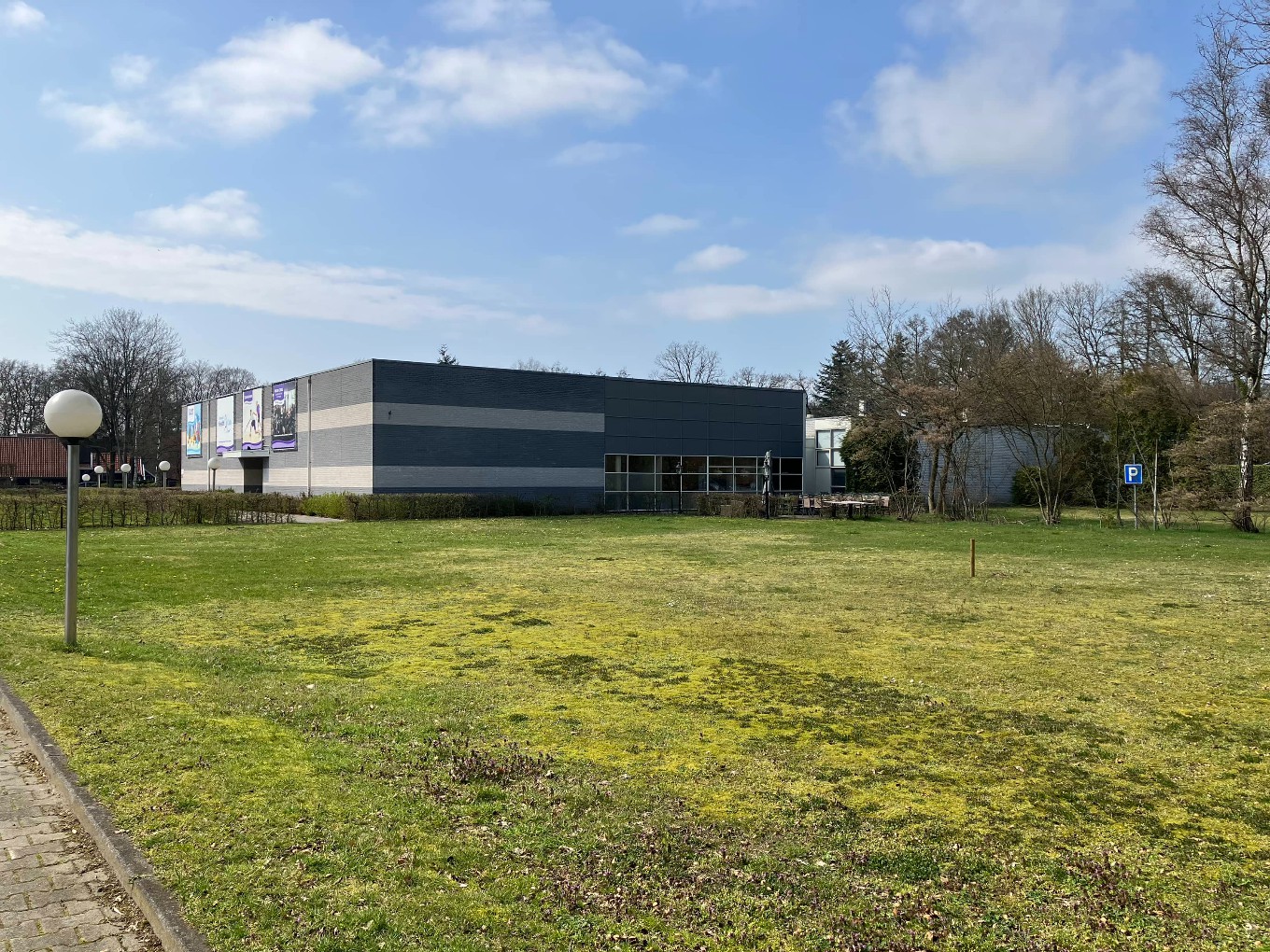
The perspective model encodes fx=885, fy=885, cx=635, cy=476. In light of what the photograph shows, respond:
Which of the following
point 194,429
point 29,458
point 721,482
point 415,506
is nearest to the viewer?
point 415,506

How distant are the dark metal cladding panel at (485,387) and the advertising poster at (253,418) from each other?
502 inches

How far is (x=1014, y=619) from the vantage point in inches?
455

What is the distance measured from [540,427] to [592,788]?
113ft

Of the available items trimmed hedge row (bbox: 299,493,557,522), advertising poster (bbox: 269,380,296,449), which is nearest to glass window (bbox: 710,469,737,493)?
trimmed hedge row (bbox: 299,493,557,522)

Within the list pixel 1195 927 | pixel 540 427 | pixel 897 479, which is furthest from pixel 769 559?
pixel 897 479

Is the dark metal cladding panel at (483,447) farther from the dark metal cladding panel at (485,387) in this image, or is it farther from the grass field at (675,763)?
the grass field at (675,763)

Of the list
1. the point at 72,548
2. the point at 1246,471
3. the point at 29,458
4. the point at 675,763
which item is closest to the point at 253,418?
the point at 29,458

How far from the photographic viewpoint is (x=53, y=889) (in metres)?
4.00

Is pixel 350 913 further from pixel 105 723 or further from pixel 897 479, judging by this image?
pixel 897 479

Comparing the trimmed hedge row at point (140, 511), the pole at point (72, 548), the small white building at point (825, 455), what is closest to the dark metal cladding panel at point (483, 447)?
the trimmed hedge row at point (140, 511)

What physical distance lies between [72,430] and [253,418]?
39.6m

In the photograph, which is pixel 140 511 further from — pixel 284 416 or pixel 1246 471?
pixel 1246 471

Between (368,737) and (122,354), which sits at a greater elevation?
(122,354)

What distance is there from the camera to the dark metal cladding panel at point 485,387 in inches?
1403
